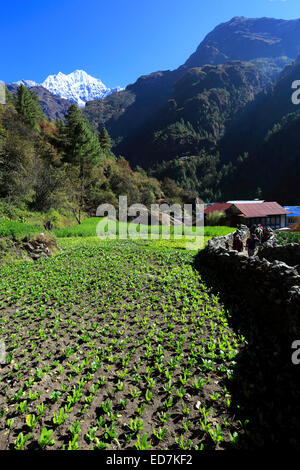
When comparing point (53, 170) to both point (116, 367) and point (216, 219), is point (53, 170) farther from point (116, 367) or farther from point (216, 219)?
point (116, 367)

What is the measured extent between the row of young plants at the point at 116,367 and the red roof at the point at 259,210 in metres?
44.7

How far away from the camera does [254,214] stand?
50.4m

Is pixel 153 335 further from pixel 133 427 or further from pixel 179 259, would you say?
pixel 179 259

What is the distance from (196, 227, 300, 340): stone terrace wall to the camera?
625 centimetres

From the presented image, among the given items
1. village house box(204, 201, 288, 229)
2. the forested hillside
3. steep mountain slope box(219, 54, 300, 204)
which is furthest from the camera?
steep mountain slope box(219, 54, 300, 204)

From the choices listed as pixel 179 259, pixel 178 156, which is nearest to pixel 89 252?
pixel 179 259

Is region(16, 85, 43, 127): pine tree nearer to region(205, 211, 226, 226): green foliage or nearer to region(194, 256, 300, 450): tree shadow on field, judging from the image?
region(205, 211, 226, 226): green foliage

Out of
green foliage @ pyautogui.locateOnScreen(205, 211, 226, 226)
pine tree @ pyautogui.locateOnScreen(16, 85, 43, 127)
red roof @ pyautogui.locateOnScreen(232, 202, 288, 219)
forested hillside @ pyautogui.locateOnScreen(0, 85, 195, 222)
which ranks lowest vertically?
green foliage @ pyautogui.locateOnScreen(205, 211, 226, 226)

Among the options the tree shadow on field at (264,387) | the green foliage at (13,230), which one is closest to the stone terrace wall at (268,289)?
the tree shadow on field at (264,387)

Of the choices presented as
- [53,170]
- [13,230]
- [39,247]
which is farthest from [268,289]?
[53,170]

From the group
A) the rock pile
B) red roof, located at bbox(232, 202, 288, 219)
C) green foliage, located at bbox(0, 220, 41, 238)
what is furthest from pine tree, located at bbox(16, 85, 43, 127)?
red roof, located at bbox(232, 202, 288, 219)

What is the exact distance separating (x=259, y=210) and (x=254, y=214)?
129 inches

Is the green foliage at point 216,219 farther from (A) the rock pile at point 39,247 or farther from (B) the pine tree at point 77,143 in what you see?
(A) the rock pile at point 39,247

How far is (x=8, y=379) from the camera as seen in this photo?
488 centimetres
